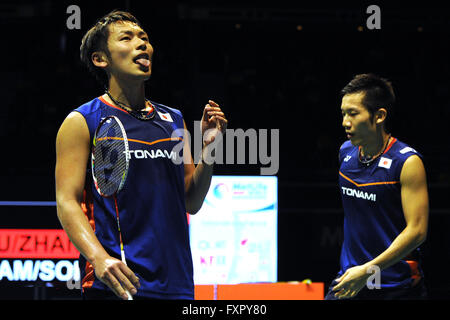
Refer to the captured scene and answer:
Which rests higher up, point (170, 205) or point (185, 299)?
point (170, 205)

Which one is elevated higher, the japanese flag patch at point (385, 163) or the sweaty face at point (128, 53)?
the sweaty face at point (128, 53)

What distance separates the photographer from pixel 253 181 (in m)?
5.90

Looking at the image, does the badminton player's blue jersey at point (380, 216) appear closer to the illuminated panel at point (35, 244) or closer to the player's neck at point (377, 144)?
the player's neck at point (377, 144)

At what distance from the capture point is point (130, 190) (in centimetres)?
225

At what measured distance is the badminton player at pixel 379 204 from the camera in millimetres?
3123

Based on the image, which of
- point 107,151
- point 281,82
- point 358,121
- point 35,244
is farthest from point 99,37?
point 281,82

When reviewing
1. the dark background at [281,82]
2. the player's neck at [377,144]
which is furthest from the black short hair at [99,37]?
the dark background at [281,82]

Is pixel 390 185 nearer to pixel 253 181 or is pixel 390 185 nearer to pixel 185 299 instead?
pixel 185 299

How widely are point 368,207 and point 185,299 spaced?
1.38 m

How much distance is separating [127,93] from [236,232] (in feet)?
11.6

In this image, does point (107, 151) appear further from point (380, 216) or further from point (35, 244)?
point (35, 244)

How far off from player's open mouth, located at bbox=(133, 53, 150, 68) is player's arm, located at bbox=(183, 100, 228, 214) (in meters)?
0.28

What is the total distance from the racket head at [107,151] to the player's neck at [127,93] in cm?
18

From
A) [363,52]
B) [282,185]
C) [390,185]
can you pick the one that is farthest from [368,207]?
[363,52]
